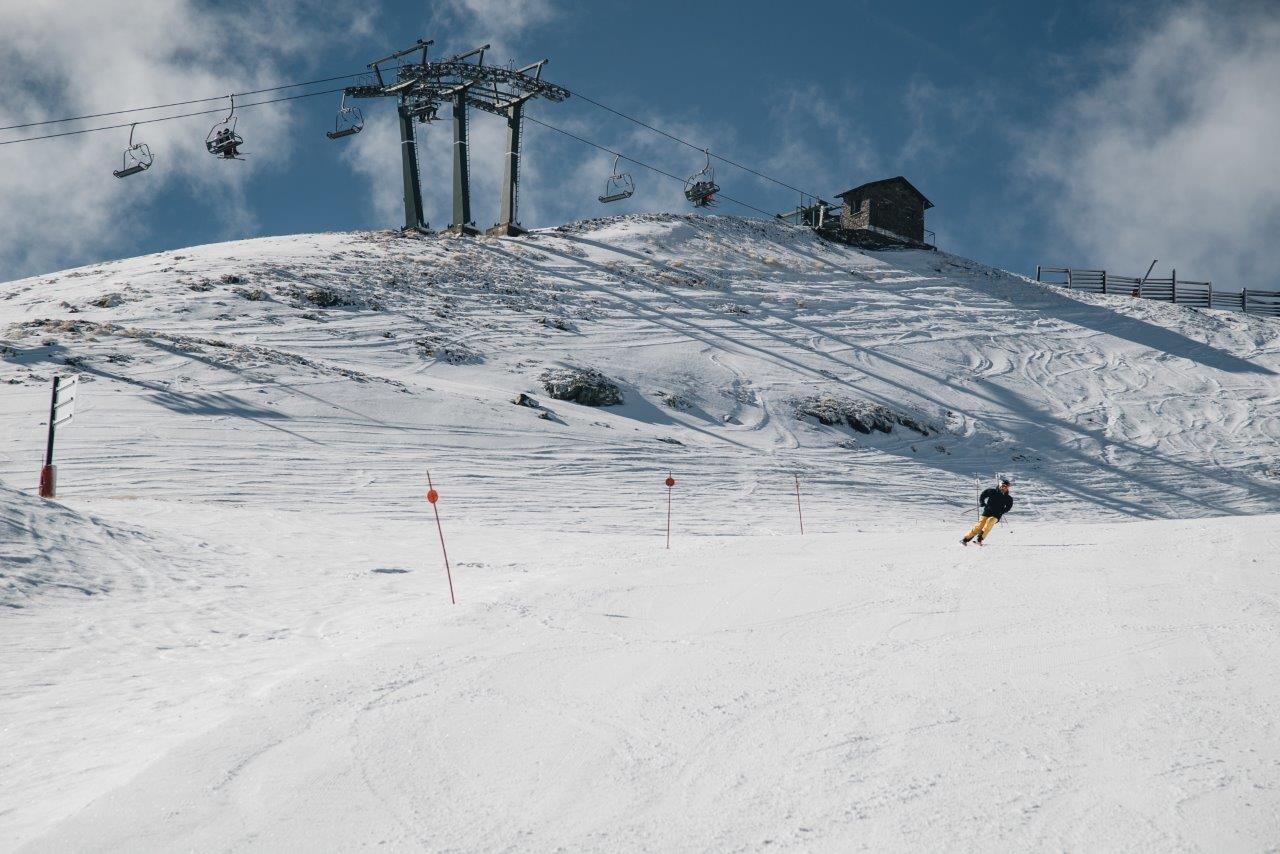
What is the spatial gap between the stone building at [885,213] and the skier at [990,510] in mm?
48174

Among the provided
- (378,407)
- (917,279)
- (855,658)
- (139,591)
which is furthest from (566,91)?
(855,658)

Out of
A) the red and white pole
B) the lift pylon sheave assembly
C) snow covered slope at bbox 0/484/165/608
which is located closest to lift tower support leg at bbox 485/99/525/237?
the lift pylon sheave assembly

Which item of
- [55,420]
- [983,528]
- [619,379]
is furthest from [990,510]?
[619,379]

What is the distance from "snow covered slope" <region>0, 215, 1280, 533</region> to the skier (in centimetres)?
605

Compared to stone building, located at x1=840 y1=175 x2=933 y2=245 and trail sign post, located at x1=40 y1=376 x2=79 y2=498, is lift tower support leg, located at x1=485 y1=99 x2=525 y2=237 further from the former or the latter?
trail sign post, located at x1=40 y1=376 x2=79 y2=498

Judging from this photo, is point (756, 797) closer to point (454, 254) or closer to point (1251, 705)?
point (1251, 705)

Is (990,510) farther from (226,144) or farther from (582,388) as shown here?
(226,144)

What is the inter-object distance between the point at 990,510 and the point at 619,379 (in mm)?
18908

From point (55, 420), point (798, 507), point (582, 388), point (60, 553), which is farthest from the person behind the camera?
point (582, 388)

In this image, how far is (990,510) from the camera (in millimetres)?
14398

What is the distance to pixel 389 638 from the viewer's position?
8.30m

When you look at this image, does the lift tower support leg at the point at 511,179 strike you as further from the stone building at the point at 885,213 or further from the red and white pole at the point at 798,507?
the red and white pole at the point at 798,507

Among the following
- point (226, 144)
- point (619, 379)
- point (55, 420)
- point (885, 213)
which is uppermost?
point (885, 213)

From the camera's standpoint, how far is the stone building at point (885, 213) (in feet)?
200
